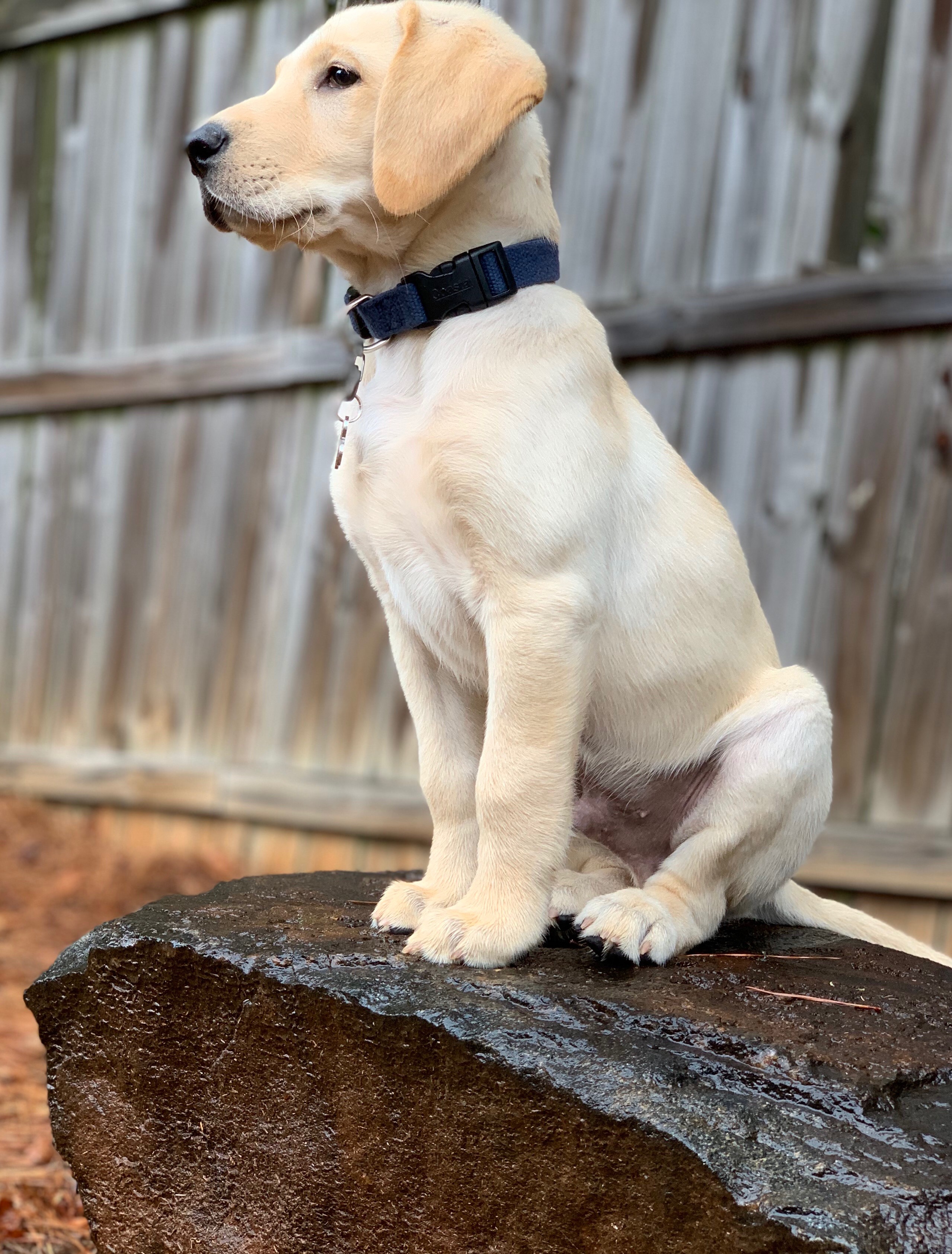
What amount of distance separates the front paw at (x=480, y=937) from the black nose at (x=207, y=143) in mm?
1393

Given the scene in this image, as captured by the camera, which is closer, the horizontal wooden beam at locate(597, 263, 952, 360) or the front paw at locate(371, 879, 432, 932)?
the front paw at locate(371, 879, 432, 932)

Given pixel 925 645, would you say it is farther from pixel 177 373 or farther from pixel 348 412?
pixel 177 373

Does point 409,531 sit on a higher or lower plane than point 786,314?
lower

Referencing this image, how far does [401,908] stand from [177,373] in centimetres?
404

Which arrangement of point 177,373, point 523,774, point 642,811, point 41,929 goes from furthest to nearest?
1. point 177,373
2. point 41,929
3. point 642,811
4. point 523,774

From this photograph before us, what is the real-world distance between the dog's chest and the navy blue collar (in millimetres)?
162

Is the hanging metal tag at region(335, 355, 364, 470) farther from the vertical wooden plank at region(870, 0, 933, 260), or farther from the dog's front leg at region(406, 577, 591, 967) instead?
the vertical wooden plank at region(870, 0, 933, 260)

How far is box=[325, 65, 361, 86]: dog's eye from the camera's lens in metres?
2.29

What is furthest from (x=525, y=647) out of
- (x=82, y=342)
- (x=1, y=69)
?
(x=1, y=69)

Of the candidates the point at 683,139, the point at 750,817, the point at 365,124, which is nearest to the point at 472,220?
the point at 365,124

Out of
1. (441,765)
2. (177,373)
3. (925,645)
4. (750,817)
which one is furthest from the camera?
(177,373)

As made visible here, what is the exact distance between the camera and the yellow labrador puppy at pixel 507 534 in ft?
7.18

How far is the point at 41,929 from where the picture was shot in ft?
17.5

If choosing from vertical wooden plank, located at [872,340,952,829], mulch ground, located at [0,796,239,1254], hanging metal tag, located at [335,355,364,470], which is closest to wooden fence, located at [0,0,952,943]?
vertical wooden plank, located at [872,340,952,829]
